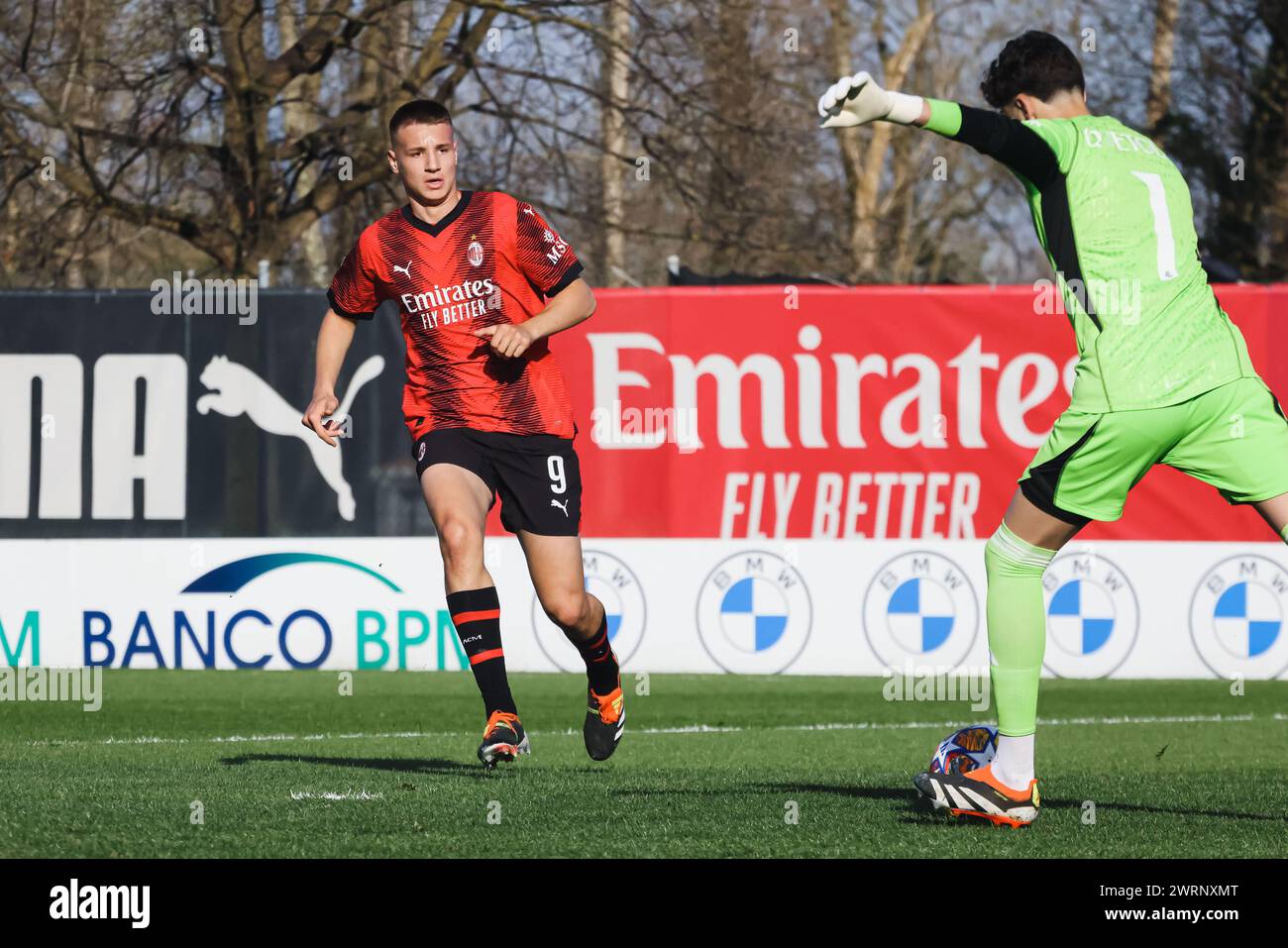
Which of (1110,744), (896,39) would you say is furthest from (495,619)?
(896,39)

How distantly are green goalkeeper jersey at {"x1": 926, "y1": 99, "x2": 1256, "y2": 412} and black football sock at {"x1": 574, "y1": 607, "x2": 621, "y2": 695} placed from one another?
2.27 metres

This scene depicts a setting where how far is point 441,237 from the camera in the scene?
6.46 meters

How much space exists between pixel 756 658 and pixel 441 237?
537 centimetres

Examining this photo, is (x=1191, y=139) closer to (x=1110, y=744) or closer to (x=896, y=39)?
(x=896, y=39)

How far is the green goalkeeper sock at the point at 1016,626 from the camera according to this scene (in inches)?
204

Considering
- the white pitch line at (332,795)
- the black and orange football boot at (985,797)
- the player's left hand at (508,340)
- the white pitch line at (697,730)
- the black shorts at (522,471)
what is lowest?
the white pitch line at (697,730)

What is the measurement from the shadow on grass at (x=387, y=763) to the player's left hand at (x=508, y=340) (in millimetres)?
1503

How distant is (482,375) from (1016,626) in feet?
7.22

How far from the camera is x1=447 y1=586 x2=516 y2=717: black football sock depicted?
20.6ft

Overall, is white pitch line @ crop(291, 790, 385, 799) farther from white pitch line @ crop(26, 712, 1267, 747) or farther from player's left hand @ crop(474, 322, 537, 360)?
white pitch line @ crop(26, 712, 1267, 747)

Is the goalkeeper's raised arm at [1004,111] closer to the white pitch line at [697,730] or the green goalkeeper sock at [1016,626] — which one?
the green goalkeeper sock at [1016,626]

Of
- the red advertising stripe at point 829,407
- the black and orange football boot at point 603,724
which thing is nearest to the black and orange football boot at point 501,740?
the black and orange football boot at point 603,724

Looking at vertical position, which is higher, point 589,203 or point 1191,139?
point 1191,139

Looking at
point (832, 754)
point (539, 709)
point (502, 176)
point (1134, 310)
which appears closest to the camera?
point (1134, 310)
